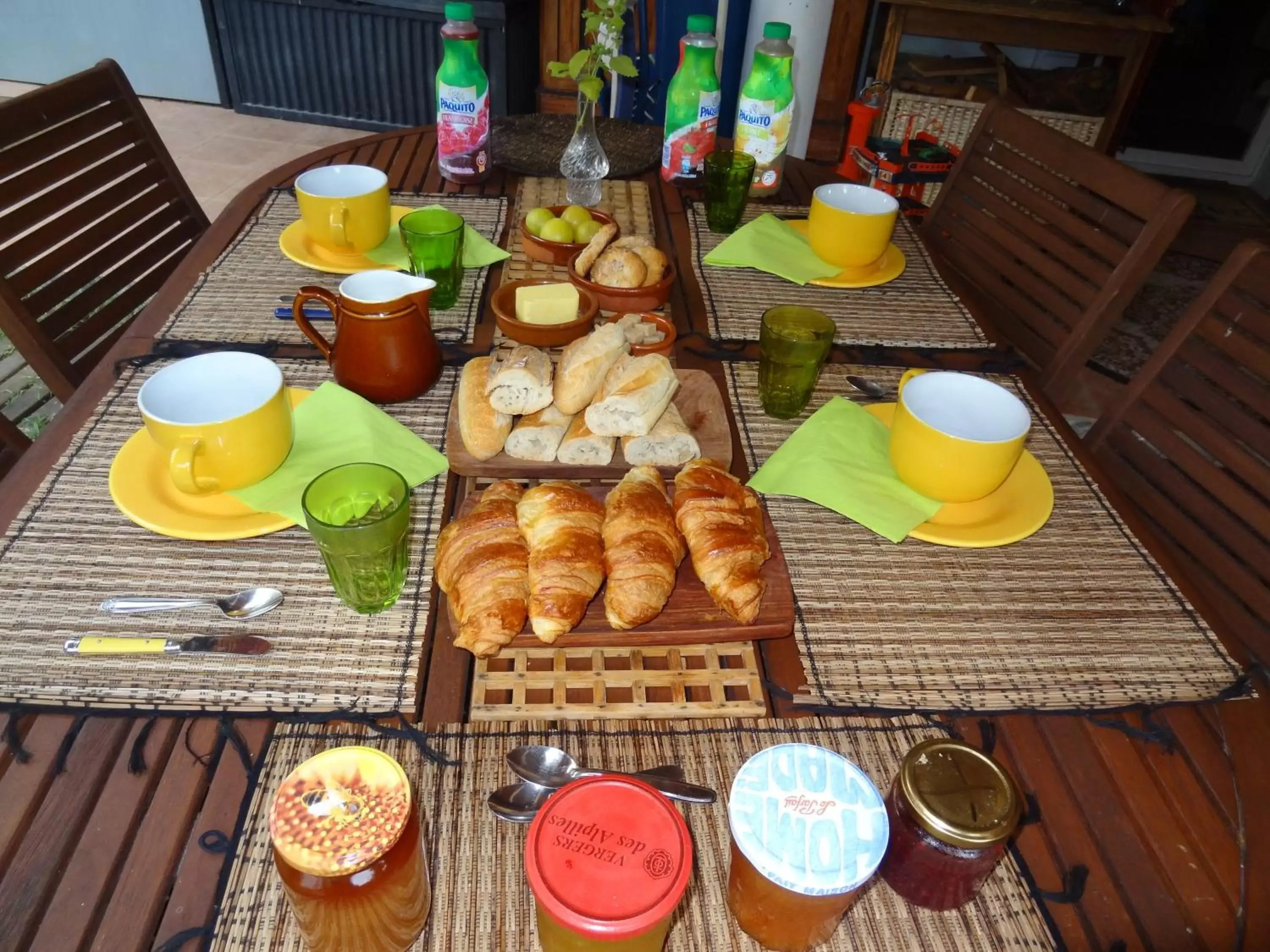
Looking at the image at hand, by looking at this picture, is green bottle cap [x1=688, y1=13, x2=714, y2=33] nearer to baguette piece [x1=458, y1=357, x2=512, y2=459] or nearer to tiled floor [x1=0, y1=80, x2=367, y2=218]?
baguette piece [x1=458, y1=357, x2=512, y2=459]

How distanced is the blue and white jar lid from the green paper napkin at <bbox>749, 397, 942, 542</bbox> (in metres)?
0.33

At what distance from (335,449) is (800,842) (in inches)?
22.5

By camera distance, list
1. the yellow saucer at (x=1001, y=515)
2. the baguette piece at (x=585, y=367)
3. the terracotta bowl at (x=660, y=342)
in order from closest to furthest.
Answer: the yellow saucer at (x=1001, y=515) → the baguette piece at (x=585, y=367) → the terracotta bowl at (x=660, y=342)

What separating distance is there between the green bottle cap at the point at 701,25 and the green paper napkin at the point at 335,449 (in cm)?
87

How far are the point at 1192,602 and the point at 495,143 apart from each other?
138 cm

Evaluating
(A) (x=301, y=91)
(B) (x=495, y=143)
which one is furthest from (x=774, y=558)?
(A) (x=301, y=91)

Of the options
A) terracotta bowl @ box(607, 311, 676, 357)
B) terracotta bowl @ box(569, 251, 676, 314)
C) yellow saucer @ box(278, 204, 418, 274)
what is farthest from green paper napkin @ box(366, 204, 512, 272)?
terracotta bowl @ box(607, 311, 676, 357)

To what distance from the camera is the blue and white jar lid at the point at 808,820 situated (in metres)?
0.45

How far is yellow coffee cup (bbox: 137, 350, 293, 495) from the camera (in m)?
0.71

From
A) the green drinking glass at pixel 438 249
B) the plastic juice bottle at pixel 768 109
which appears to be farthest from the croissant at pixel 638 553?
the plastic juice bottle at pixel 768 109

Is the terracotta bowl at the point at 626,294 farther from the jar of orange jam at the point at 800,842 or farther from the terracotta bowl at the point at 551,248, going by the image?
the jar of orange jam at the point at 800,842

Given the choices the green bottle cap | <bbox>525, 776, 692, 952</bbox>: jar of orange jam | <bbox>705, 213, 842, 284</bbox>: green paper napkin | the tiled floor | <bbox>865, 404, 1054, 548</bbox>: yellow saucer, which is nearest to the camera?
<bbox>525, 776, 692, 952</bbox>: jar of orange jam

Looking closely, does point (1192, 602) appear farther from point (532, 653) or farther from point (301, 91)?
point (301, 91)

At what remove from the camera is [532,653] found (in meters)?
0.67
